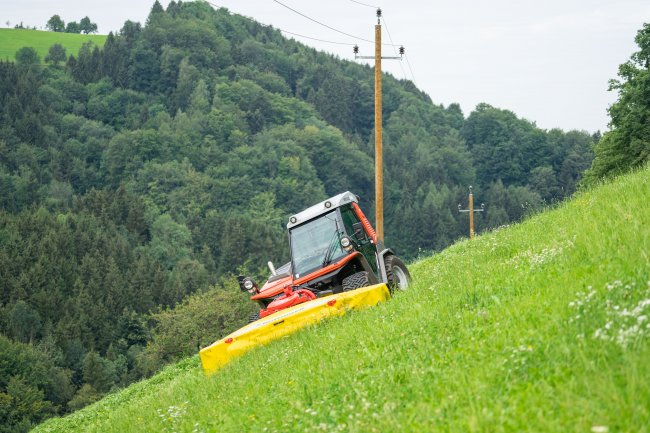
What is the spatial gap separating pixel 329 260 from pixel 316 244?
503 millimetres

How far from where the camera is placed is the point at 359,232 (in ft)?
54.9

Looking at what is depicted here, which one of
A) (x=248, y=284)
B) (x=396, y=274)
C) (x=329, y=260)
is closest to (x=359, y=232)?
(x=329, y=260)

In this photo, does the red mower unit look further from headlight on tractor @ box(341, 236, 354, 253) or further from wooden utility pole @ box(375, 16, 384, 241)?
wooden utility pole @ box(375, 16, 384, 241)

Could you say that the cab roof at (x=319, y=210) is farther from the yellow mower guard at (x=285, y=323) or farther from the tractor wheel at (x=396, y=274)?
the yellow mower guard at (x=285, y=323)

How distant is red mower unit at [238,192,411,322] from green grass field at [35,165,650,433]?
2.79 m

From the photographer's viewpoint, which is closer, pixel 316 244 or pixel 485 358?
pixel 485 358

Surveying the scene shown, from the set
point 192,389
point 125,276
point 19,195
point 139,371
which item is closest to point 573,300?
point 192,389

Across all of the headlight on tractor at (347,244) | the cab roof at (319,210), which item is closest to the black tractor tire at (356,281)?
the headlight on tractor at (347,244)

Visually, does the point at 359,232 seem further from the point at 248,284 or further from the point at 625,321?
the point at 625,321

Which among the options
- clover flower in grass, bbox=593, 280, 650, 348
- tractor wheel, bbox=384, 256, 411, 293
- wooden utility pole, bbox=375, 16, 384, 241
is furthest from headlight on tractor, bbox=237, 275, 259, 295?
clover flower in grass, bbox=593, 280, 650, 348

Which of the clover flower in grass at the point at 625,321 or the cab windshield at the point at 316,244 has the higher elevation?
the clover flower in grass at the point at 625,321

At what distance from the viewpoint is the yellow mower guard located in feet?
43.7

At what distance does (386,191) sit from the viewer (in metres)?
152

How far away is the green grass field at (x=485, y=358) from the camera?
6.44 m
